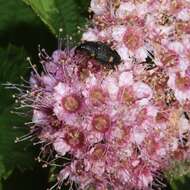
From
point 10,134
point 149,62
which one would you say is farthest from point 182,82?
point 10,134

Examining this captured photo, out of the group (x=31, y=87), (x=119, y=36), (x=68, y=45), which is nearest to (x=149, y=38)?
(x=119, y=36)

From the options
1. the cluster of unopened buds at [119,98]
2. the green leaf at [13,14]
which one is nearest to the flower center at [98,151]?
the cluster of unopened buds at [119,98]

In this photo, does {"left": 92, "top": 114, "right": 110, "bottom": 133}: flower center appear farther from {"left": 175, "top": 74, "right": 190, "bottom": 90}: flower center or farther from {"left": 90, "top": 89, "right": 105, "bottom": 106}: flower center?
{"left": 175, "top": 74, "right": 190, "bottom": 90}: flower center

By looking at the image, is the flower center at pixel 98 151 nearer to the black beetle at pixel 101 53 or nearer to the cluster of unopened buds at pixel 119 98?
the cluster of unopened buds at pixel 119 98

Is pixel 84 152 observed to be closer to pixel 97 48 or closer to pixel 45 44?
pixel 97 48

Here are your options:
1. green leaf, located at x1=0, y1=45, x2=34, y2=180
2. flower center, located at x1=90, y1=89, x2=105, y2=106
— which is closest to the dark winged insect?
flower center, located at x1=90, y1=89, x2=105, y2=106

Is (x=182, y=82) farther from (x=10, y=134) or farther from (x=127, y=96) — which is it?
(x=10, y=134)

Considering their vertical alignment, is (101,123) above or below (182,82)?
below
